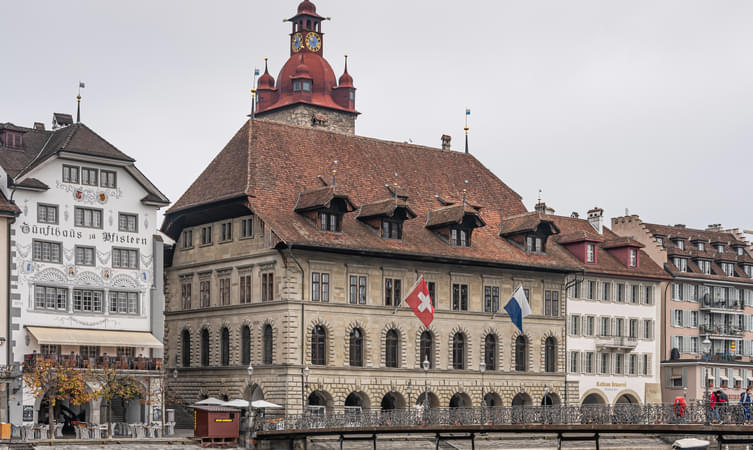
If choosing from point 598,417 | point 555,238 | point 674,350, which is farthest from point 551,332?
point 598,417

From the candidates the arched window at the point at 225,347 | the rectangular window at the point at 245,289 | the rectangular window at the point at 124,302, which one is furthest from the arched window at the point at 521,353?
the rectangular window at the point at 124,302

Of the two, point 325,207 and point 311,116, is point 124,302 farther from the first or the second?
point 311,116

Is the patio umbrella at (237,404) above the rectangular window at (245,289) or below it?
below

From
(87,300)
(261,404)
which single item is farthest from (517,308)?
(87,300)

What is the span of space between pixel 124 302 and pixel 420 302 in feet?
48.4

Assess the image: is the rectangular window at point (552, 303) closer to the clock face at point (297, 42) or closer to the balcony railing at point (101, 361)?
the balcony railing at point (101, 361)

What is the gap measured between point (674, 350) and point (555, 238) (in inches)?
484

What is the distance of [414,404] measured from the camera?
287 ft

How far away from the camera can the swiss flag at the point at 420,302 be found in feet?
259

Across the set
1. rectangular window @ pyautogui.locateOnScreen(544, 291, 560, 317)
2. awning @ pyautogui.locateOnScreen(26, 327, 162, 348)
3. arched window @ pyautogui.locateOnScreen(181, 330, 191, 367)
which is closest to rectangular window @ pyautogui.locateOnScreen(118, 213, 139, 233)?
awning @ pyautogui.locateOnScreen(26, 327, 162, 348)

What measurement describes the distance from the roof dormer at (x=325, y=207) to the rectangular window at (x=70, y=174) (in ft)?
40.3

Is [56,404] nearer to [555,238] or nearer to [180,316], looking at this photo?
[180,316]

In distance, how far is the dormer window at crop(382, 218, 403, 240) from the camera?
87688mm

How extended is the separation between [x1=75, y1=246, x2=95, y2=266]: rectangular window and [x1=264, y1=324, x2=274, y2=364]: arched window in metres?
10.00
